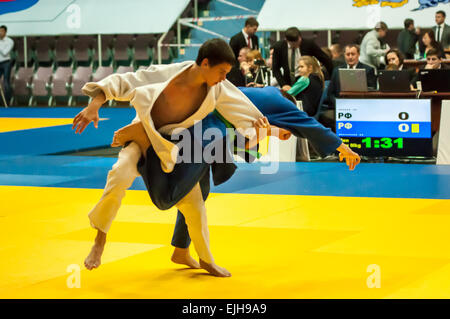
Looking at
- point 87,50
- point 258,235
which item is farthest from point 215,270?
point 87,50

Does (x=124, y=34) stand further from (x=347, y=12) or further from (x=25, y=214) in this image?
(x=25, y=214)

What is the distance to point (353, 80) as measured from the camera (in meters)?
10.8

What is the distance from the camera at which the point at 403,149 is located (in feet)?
32.5

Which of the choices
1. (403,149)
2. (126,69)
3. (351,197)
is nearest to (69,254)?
(351,197)

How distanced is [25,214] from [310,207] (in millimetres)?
2572

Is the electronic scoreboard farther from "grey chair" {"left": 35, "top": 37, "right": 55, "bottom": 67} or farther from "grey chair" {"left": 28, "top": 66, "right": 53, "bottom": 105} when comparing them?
"grey chair" {"left": 35, "top": 37, "right": 55, "bottom": 67}

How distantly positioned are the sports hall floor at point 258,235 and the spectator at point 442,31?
6982 mm

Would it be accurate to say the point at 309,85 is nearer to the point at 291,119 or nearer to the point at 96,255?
the point at 291,119

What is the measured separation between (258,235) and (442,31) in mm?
11320

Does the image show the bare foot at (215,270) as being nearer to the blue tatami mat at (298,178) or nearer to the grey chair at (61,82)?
the blue tatami mat at (298,178)

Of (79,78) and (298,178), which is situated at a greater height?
(79,78)

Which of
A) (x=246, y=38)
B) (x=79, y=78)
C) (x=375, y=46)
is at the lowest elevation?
(x=79, y=78)

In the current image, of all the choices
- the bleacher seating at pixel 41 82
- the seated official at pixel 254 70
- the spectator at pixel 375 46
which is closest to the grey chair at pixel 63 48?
the bleacher seating at pixel 41 82

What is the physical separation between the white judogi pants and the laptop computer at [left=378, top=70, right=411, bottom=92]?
637 centimetres
